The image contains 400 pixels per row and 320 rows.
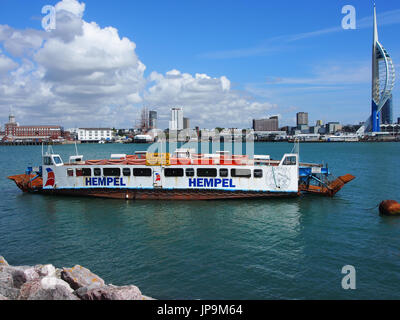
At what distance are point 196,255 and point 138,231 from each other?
260 inches

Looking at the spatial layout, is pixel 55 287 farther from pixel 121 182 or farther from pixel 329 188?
pixel 329 188

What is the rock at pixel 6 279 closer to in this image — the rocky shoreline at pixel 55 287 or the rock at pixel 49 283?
the rocky shoreline at pixel 55 287

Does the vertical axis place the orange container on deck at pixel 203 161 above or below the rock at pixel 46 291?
above

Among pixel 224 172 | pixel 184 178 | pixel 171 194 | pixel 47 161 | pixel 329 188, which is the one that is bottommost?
pixel 171 194

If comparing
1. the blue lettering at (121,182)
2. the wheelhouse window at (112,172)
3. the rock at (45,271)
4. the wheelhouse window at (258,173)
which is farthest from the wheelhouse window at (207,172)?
the rock at (45,271)

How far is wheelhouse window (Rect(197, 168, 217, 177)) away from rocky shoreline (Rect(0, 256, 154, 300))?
19.6 m

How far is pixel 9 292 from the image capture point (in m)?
12.8

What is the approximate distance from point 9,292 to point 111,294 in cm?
483

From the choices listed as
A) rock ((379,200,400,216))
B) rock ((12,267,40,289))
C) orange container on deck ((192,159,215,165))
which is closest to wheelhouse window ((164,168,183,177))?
orange container on deck ((192,159,215,165))

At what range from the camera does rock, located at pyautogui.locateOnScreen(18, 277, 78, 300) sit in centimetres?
1188

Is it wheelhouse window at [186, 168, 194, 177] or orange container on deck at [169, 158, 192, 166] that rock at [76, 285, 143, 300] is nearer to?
wheelhouse window at [186, 168, 194, 177]

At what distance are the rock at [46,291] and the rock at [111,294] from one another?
48cm

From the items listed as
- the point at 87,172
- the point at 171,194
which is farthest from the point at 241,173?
the point at 87,172

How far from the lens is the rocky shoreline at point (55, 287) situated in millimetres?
11695
